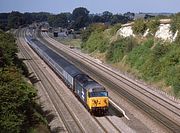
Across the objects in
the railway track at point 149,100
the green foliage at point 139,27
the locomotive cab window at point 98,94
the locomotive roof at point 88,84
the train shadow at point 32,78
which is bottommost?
the train shadow at point 32,78

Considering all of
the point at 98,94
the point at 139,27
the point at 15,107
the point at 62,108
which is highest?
the point at 139,27

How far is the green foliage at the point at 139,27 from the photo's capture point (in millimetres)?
74438

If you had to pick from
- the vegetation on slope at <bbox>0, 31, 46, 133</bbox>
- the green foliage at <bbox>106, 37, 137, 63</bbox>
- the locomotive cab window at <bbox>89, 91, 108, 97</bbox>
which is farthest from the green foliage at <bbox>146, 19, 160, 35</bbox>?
the vegetation on slope at <bbox>0, 31, 46, 133</bbox>

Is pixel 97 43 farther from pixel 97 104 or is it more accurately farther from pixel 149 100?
pixel 97 104

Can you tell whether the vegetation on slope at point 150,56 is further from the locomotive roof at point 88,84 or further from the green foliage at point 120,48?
the locomotive roof at point 88,84

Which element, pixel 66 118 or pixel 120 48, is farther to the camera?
pixel 120 48

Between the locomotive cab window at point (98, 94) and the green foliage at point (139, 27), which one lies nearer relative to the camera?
the locomotive cab window at point (98, 94)

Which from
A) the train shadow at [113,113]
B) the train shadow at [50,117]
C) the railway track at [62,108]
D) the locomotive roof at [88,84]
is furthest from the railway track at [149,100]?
the train shadow at [50,117]

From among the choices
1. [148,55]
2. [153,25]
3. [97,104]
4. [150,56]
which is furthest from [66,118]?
[153,25]

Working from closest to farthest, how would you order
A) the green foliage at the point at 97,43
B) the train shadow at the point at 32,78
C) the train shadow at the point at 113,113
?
the train shadow at the point at 113,113
the train shadow at the point at 32,78
the green foliage at the point at 97,43

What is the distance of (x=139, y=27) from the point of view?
74812mm

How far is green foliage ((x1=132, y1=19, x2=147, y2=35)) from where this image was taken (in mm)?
74438

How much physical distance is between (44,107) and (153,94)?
12685 millimetres

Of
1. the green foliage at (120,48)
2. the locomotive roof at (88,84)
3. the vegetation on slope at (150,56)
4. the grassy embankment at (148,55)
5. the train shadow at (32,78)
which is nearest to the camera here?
the locomotive roof at (88,84)
